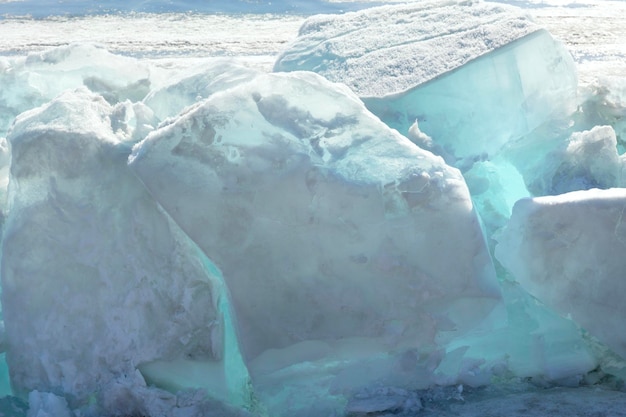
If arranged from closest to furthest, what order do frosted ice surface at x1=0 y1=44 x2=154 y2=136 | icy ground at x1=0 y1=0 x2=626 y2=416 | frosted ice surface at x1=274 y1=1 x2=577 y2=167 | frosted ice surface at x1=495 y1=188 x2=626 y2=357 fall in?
frosted ice surface at x1=495 y1=188 x2=626 y2=357 < frosted ice surface at x1=274 y1=1 x2=577 y2=167 < frosted ice surface at x1=0 y1=44 x2=154 y2=136 < icy ground at x1=0 y1=0 x2=626 y2=416

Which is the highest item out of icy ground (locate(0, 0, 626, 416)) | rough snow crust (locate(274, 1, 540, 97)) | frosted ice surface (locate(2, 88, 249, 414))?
rough snow crust (locate(274, 1, 540, 97))

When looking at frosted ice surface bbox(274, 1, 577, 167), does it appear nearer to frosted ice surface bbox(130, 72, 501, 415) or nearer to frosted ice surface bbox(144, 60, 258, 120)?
frosted ice surface bbox(144, 60, 258, 120)

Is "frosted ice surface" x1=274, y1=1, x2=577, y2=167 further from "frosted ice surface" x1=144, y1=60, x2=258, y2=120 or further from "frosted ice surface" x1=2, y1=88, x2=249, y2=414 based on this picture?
"frosted ice surface" x1=2, y1=88, x2=249, y2=414

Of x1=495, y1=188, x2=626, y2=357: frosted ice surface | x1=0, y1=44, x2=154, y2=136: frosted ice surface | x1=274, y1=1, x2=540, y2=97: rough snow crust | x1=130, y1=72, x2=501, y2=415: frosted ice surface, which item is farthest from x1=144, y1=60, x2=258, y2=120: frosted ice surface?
x1=495, y1=188, x2=626, y2=357: frosted ice surface

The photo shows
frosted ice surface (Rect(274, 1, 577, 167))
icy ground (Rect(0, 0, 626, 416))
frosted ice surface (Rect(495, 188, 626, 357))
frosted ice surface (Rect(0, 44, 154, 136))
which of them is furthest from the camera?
icy ground (Rect(0, 0, 626, 416))

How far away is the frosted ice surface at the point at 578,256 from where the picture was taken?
158 cm

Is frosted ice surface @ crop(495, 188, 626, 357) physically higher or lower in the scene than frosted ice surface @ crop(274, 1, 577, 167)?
lower

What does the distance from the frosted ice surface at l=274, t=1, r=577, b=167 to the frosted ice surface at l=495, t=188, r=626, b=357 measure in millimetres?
450

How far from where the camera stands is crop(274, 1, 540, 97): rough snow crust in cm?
206

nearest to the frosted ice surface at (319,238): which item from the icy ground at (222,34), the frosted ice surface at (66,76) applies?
the frosted ice surface at (66,76)

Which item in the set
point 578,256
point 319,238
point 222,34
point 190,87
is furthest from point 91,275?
point 222,34

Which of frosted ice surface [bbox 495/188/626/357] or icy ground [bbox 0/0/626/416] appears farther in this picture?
icy ground [bbox 0/0/626/416]

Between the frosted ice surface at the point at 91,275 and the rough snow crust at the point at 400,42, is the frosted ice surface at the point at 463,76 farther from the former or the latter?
the frosted ice surface at the point at 91,275

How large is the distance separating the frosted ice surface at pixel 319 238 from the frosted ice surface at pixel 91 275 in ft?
0.34
